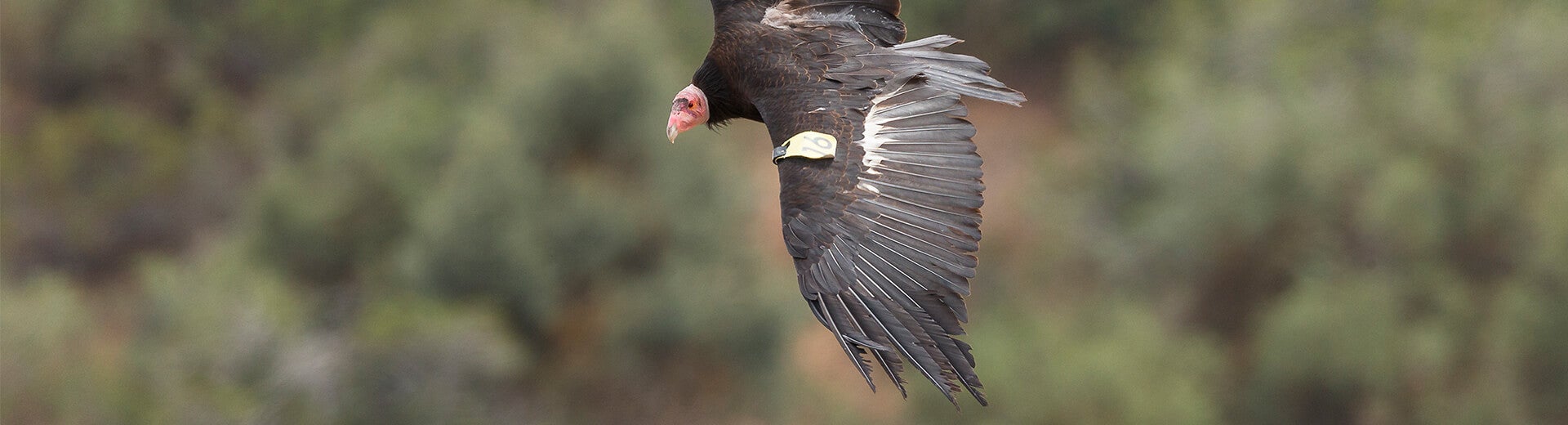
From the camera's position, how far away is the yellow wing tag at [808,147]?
244 inches

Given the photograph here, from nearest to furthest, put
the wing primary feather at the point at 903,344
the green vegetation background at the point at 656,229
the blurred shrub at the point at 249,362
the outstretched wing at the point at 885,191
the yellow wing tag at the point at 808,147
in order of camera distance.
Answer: the wing primary feather at the point at 903,344 < the outstretched wing at the point at 885,191 < the yellow wing tag at the point at 808,147 < the blurred shrub at the point at 249,362 < the green vegetation background at the point at 656,229

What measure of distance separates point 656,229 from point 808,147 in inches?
546

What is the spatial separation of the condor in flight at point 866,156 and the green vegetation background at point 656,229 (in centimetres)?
1094

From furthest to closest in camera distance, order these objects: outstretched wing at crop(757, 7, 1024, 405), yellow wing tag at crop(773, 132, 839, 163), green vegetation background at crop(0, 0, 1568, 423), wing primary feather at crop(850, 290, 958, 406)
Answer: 1. green vegetation background at crop(0, 0, 1568, 423)
2. yellow wing tag at crop(773, 132, 839, 163)
3. outstretched wing at crop(757, 7, 1024, 405)
4. wing primary feather at crop(850, 290, 958, 406)

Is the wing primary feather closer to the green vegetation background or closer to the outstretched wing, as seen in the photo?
the outstretched wing

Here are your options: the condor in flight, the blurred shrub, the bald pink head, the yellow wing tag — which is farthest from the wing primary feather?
the blurred shrub

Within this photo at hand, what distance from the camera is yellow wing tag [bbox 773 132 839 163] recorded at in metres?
6.20

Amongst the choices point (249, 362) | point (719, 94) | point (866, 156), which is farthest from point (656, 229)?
point (866, 156)

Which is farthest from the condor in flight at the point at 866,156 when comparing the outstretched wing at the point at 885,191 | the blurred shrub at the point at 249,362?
the blurred shrub at the point at 249,362

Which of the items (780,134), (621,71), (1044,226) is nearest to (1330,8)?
(1044,226)

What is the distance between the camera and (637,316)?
19328 millimetres

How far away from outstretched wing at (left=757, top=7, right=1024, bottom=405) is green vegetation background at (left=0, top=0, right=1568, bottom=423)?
36.9 feet

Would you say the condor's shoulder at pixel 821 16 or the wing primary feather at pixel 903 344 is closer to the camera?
the wing primary feather at pixel 903 344

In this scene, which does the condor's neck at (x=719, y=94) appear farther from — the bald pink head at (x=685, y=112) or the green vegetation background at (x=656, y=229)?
the green vegetation background at (x=656, y=229)
